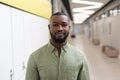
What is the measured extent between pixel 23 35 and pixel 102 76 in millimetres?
4044

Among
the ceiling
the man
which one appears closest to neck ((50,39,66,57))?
the man

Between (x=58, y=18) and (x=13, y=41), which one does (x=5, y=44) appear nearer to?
(x=13, y=41)

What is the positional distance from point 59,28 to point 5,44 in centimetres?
89

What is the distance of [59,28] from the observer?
141 centimetres

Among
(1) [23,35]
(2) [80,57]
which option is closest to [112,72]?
(1) [23,35]

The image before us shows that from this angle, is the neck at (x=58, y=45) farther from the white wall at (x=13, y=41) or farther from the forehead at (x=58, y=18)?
the white wall at (x=13, y=41)

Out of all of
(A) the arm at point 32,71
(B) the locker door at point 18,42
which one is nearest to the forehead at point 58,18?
(A) the arm at point 32,71

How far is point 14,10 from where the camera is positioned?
93.1 inches

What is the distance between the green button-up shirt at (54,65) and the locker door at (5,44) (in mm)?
648

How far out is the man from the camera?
1.41 meters

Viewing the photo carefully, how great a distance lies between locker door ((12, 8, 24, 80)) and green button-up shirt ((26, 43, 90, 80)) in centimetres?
98

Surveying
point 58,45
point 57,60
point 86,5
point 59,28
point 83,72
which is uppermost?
point 86,5

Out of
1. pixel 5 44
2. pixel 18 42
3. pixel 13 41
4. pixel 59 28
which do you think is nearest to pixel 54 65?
pixel 59 28

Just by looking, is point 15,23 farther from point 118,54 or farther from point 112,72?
point 118,54
